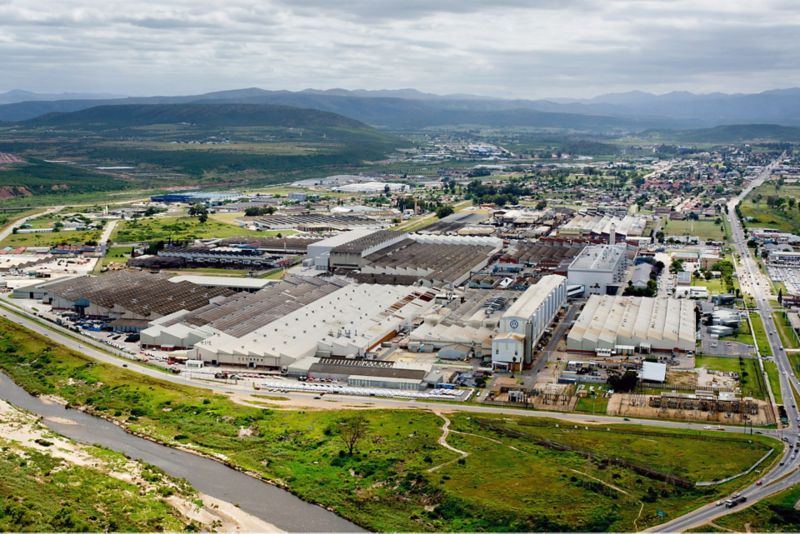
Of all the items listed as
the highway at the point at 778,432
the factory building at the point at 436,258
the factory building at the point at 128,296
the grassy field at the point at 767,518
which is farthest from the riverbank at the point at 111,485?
the factory building at the point at 436,258

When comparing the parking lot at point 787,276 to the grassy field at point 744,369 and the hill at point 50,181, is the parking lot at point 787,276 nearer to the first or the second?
the grassy field at point 744,369

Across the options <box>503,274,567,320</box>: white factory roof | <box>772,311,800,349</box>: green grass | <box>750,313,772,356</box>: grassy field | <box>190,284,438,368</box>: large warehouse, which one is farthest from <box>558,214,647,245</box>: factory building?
<box>190,284,438,368</box>: large warehouse

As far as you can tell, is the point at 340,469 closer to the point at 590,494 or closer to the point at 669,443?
the point at 590,494

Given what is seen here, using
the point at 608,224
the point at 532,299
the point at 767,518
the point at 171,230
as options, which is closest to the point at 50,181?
the point at 171,230

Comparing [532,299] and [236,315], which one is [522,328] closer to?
[532,299]

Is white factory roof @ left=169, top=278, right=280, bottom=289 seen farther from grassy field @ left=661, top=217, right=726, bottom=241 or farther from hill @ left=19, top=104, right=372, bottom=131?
hill @ left=19, top=104, right=372, bottom=131

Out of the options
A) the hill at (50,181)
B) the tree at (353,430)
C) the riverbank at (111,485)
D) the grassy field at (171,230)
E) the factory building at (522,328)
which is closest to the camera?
the riverbank at (111,485)
